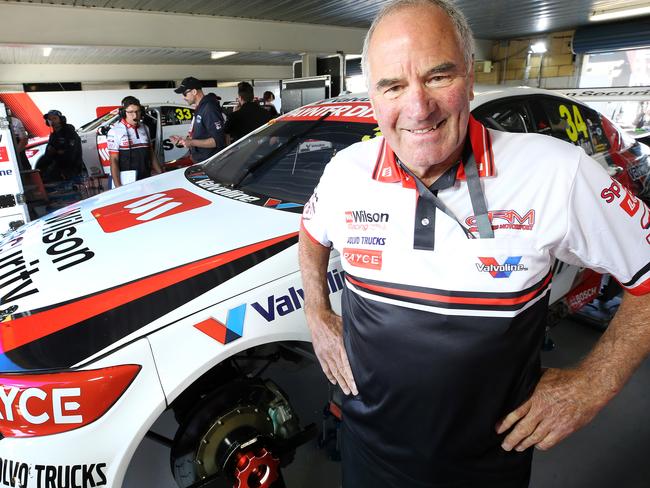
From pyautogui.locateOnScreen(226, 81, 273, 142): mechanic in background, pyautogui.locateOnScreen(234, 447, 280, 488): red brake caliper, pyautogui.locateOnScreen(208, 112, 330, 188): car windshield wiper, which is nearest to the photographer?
pyautogui.locateOnScreen(234, 447, 280, 488): red brake caliper

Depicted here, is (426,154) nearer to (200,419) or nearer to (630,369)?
(630,369)

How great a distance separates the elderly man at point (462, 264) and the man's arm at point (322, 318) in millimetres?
124

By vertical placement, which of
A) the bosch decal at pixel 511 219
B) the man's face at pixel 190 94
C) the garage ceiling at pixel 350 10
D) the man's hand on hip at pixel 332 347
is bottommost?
the man's hand on hip at pixel 332 347

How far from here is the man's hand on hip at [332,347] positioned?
113 centimetres

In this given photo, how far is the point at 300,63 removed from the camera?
988 cm

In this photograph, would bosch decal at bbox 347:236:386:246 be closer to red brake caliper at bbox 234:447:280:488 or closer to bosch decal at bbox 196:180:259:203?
red brake caliper at bbox 234:447:280:488

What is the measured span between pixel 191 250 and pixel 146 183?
1106mm

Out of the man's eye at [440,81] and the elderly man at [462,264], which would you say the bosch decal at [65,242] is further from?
the man's eye at [440,81]

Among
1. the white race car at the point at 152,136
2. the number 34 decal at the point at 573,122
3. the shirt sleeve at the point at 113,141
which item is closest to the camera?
the number 34 decal at the point at 573,122

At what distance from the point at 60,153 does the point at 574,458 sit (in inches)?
277

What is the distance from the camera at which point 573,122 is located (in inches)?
101

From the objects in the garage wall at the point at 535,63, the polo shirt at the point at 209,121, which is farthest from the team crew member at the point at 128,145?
the garage wall at the point at 535,63

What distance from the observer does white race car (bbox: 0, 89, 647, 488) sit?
1.13 metres

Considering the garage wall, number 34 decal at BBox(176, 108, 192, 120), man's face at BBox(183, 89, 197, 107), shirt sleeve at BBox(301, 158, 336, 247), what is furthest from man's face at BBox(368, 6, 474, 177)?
the garage wall
